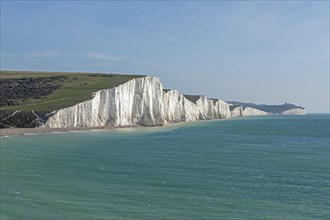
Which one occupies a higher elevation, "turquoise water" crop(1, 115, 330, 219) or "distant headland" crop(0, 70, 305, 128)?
"distant headland" crop(0, 70, 305, 128)

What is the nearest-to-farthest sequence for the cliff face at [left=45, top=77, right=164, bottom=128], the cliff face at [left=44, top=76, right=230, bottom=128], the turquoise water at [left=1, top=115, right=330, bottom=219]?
the turquoise water at [left=1, top=115, right=330, bottom=219] → the cliff face at [left=45, top=77, right=164, bottom=128] → the cliff face at [left=44, top=76, right=230, bottom=128]

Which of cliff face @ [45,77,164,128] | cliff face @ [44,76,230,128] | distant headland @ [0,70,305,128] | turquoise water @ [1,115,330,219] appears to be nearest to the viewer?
turquoise water @ [1,115,330,219]

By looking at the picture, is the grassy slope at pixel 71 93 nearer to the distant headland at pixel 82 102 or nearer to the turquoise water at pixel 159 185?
the distant headland at pixel 82 102

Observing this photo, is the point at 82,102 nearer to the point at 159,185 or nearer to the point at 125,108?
the point at 125,108

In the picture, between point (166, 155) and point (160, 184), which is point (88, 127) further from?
point (160, 184)

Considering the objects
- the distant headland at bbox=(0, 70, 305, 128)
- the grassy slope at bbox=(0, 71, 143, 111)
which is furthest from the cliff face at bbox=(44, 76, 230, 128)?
the grassy slope at bbox=(0, 71, 143, 111)

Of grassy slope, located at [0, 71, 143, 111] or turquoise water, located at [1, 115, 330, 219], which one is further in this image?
grassy slope, located at [0, 71, 143, 111]

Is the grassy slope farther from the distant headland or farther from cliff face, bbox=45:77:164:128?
cliff face, bbox=45:77:164:128

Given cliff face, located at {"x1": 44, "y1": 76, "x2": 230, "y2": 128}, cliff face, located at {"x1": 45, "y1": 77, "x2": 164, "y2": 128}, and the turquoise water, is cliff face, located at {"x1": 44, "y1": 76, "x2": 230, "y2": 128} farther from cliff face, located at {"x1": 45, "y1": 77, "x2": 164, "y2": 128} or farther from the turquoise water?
the turquoise water

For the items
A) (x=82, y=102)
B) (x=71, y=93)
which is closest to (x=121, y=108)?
(x=71, y=93)
